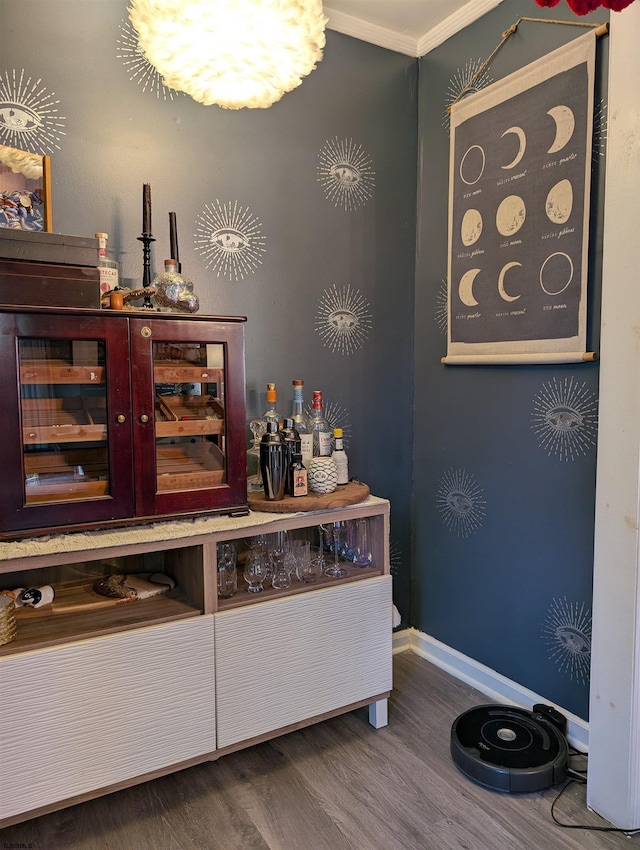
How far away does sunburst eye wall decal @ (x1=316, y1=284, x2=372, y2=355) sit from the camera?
2.33m

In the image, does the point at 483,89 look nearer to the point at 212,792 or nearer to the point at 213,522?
the point at 213,522

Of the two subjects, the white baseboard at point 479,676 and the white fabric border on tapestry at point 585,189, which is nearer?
the white fabric border on tapestry at point 585,189

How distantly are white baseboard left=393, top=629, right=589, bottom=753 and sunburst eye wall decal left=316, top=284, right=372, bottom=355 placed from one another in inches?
49.3

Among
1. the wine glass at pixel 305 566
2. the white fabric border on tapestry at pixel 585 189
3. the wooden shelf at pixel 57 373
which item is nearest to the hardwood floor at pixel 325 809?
the wine glass at pixel 305 566

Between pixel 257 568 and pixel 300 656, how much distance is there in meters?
0.29

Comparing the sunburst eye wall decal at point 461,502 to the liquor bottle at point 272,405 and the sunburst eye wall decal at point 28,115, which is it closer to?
the liquor bottle at point 272,405

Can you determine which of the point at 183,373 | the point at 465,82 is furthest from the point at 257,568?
the point at 465,82

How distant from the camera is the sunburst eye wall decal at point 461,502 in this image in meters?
2.29

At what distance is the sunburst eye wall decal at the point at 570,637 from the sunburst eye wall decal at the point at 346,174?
163 cm

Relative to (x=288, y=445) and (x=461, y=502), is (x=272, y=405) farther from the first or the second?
(x=461, y=502)

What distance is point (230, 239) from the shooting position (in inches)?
83.3

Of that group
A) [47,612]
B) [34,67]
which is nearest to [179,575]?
[47,612]

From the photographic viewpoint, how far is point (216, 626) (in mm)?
1691

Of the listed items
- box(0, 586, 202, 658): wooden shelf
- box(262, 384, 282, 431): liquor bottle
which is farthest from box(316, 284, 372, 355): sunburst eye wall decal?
box(0, 586, 202, 658): wooden shelf
